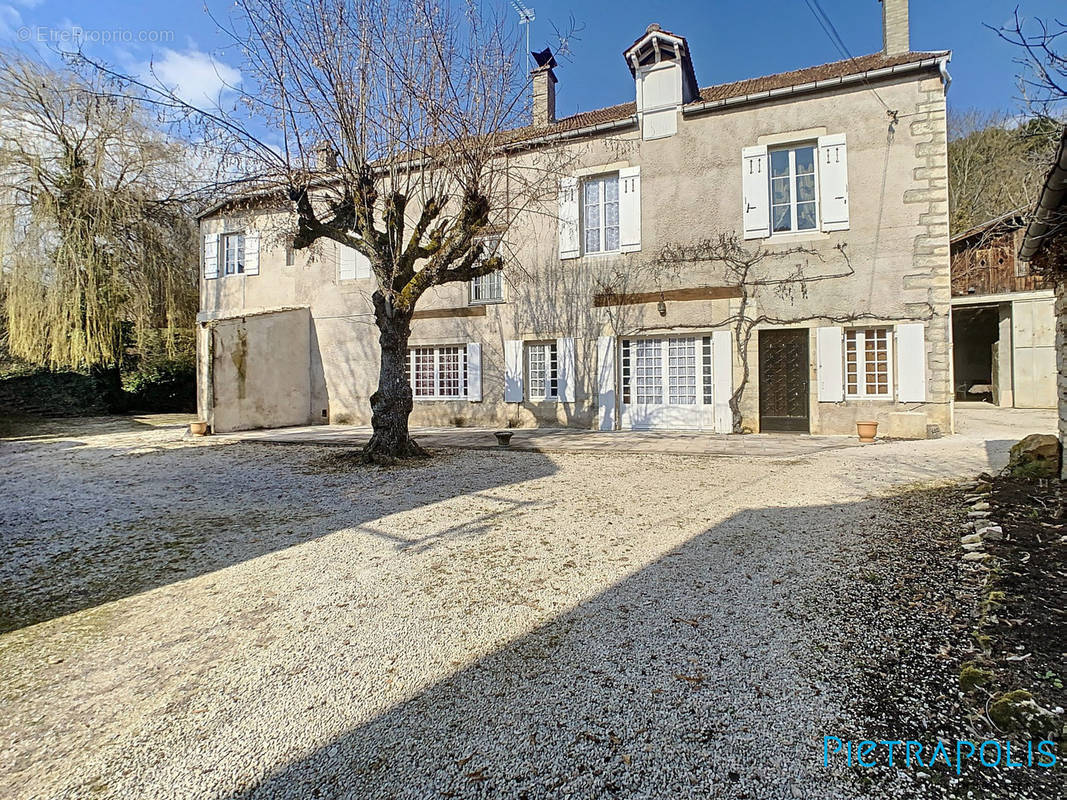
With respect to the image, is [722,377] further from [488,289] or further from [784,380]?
[488,289]

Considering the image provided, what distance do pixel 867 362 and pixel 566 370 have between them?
5.11m

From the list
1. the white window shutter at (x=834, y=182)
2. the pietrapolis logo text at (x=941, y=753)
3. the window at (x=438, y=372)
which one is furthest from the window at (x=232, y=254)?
the pietrapolis logo text at (x=941, y=753)

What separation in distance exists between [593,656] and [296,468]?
18.4ft

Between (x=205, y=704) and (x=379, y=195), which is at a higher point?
(x=379, y=195)

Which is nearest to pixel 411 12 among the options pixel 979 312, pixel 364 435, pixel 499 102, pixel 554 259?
pixel 499 102

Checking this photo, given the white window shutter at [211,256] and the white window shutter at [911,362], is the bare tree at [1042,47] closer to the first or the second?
the white window shutter at [911,362]

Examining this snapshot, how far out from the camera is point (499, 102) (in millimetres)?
6586

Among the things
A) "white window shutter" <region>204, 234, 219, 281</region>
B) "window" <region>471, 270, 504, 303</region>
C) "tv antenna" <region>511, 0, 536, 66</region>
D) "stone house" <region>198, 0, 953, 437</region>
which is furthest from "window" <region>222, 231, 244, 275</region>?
"tv antenna" <region>511, 0, 536, 66</region>

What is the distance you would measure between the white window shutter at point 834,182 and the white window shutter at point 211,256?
539 inches

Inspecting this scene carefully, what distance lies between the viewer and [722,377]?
9.34 meters

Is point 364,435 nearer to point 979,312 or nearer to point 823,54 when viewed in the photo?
point 823,54

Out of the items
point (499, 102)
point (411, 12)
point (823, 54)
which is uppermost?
point (823, 54)

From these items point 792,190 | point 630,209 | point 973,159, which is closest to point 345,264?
point 630,209

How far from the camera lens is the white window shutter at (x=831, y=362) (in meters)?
8.69
